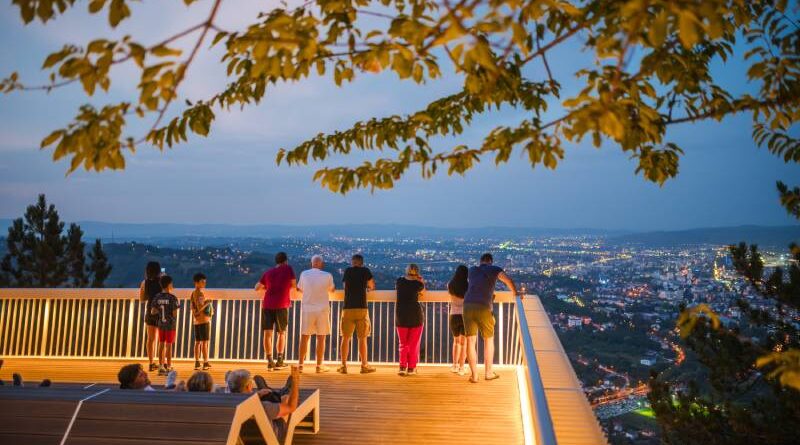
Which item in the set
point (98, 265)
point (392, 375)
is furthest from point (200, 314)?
point (98, 265)

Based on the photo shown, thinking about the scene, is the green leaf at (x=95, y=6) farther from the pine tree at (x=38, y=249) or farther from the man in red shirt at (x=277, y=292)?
the pine tree at (x=38, y=249)

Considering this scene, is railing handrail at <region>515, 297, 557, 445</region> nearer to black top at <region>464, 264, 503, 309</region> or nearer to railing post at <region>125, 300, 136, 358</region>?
black top at <region>464, 264, 503, 309</region>

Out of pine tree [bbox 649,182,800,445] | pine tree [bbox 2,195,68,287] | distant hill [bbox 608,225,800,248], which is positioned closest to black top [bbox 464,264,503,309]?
pine tree [bbox 649,182,800,445]

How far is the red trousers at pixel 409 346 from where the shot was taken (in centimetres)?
816

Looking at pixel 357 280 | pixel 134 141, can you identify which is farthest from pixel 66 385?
pixel 134 141

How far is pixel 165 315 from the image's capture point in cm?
812

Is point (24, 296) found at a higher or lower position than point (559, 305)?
higher

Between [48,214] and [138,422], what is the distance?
24734mm

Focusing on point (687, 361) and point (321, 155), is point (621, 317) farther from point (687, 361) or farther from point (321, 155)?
point (321, 155)

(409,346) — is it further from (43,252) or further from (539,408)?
(43,252)

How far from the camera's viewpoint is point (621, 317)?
25547mm

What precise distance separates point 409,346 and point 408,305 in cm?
72

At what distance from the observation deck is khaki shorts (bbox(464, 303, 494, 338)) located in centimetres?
49

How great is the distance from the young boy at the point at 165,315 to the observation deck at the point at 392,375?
40 centimetres
